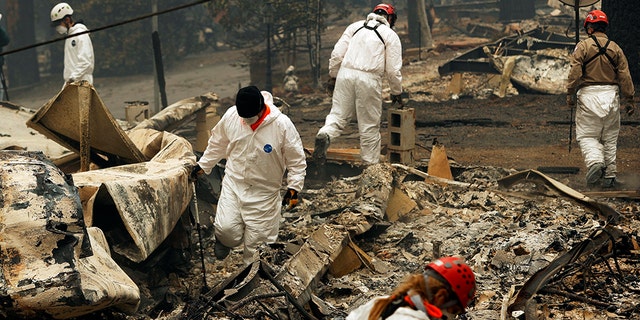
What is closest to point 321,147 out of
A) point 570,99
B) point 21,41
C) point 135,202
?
point 570,99

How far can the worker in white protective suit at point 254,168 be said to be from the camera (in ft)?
22.5

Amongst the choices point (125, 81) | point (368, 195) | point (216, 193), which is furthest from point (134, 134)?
point (125, 81)

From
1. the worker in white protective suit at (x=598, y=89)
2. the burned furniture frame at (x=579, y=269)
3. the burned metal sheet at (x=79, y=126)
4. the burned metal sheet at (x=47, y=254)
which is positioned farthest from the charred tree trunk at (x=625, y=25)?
the burned metal sheet at (x=47, y=254)

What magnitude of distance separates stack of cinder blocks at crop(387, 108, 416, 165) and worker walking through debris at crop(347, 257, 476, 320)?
21.5ft

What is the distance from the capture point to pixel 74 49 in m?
12.0

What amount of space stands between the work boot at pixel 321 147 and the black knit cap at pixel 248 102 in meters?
3.17

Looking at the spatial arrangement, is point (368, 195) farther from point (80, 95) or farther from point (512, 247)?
point (80, 95)

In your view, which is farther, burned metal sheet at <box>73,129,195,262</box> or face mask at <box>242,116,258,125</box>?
face mask at <box>242,116,258,125</box>

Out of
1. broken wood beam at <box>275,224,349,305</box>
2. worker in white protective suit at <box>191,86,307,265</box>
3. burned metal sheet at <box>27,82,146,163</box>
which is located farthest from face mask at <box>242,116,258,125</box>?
burned metal sheet at <box>27,82,146,163</box>

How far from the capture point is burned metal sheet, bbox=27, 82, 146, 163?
7555 mm

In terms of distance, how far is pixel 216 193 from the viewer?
9438mm

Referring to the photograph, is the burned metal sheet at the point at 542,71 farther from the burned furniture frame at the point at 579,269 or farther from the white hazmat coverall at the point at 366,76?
the burned furniture frame at the point at 579,269

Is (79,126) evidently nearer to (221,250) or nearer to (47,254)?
(221,250)

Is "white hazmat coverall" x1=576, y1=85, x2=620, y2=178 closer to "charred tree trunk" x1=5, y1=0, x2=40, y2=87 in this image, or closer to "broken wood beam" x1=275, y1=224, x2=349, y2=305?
"broken wood beam" x1=275, y1=224, x2=349, y2=305
